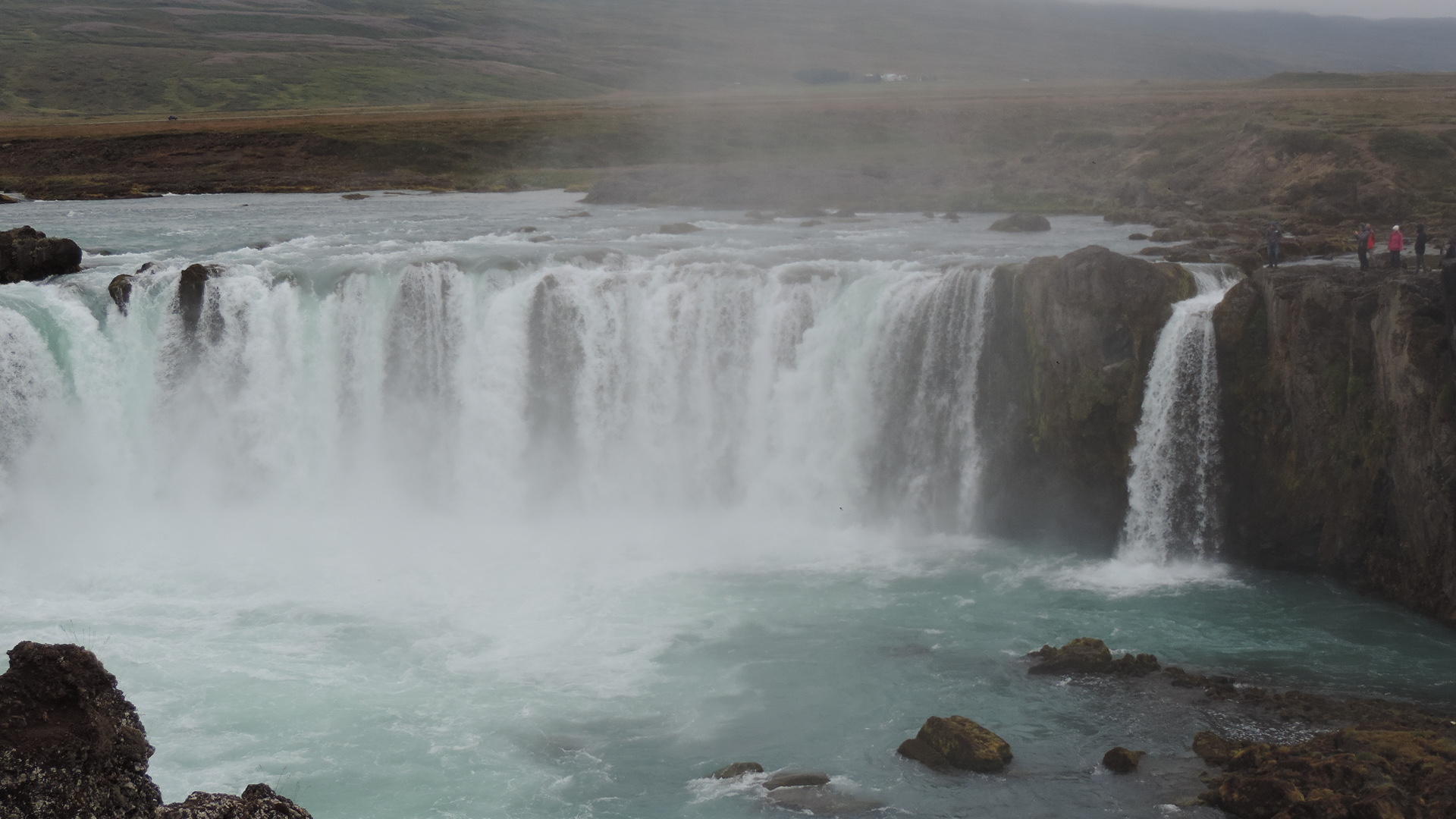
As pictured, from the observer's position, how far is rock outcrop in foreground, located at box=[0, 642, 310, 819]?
10703mm

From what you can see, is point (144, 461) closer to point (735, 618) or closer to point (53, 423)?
point (53, 423)

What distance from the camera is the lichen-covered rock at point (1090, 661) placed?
22.0 metres

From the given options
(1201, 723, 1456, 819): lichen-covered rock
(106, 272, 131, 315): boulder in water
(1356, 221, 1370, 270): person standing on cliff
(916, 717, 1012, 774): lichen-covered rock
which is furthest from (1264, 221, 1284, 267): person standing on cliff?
(106, 272, 131, 315): boulder in water

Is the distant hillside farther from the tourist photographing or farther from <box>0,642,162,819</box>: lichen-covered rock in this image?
<box>0,642,162,819</box>: lichen-covered rock

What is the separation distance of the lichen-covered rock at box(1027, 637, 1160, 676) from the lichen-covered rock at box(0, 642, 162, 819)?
15289 mm

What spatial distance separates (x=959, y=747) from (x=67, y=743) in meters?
12.2

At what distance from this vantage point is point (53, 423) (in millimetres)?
32406

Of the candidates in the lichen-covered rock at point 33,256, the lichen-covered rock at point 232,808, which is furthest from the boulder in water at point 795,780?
the lichen-covered rock at point 33,256

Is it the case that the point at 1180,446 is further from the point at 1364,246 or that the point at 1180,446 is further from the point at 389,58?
the point at 389,58

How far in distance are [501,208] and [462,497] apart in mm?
25964

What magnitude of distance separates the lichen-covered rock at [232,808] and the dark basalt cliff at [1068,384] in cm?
2169

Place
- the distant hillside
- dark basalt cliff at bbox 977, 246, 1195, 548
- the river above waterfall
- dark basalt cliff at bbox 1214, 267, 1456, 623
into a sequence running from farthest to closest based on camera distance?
the distant hillside, dark basalt cliff at bbox 977, 246, 1195, 548, dark basalt cliff at bbox 1214, 267, 1456, 623, the river above waterfall

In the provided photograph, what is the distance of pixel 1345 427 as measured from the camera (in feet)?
A: 87.2

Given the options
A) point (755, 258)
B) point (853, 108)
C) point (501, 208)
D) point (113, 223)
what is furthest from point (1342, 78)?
point (113, 223)
